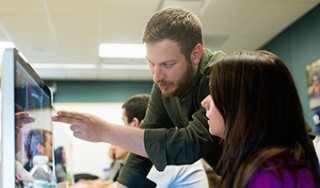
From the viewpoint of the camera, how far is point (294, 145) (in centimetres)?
92

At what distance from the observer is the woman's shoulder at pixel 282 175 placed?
2.75 feet

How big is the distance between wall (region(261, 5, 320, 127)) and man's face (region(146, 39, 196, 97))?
8.51 ft

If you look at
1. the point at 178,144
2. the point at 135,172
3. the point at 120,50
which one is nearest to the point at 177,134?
the point at 178,144

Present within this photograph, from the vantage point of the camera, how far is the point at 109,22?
412 centimetres

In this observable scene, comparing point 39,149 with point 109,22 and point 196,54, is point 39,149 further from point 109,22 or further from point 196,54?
point 109,22

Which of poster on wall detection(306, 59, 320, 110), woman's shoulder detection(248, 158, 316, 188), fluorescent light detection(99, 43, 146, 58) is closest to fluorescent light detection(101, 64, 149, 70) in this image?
fluorescent light detection(99, 43, 146, 58)

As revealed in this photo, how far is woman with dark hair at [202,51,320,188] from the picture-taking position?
88cm

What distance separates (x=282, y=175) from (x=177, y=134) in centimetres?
38

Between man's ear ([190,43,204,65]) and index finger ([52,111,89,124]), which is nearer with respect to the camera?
index finger ([52,111,89,124])

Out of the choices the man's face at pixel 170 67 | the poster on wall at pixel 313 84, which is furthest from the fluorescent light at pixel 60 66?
the man's face at pixel 170 67

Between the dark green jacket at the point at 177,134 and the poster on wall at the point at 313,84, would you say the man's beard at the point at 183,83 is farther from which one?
the poster on wall at the point at 313,84

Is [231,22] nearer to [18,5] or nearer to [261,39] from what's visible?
[261,39]

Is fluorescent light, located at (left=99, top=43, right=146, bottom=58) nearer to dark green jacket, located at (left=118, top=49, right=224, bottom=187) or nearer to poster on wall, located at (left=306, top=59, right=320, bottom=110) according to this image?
poster on wall, located at (left=306, top=59, right=320, bottom=110)

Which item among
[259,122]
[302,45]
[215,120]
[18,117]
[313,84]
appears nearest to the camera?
[18,117]
